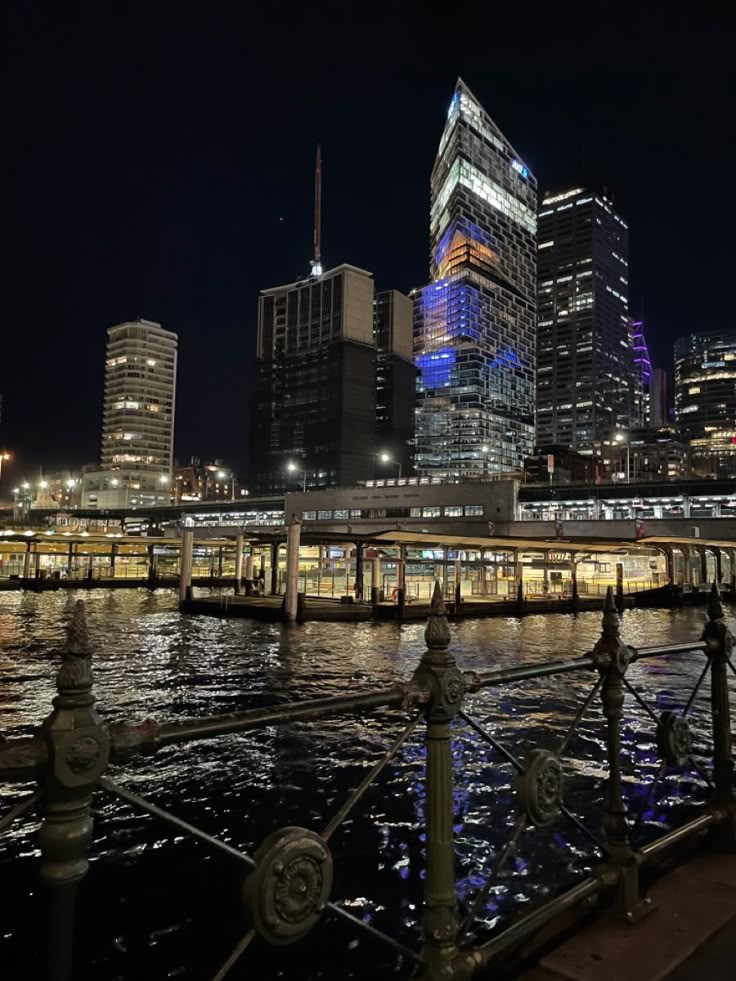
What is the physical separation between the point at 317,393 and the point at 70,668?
638 ft

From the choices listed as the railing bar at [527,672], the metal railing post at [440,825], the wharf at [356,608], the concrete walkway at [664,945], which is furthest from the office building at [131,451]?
the metal railing post at [440,825]

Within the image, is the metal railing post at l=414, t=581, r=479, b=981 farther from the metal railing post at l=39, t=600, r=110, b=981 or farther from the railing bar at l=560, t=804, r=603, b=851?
the metal railing post at l=39, t=600, r=110, b=981

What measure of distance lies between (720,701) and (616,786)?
145 centimetres

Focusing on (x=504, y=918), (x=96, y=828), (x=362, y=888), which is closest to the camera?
(x=504, y=918)

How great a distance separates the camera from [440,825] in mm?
2781

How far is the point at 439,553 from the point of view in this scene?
7938 cm

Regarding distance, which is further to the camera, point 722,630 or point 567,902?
point 722,630

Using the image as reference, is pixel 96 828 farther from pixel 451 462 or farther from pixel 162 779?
pixel 451 462

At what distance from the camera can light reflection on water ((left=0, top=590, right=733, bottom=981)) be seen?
5.39m

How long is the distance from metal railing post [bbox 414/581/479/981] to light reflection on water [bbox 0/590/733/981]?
2850mm

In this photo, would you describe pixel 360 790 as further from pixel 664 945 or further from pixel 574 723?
pixel 664 945

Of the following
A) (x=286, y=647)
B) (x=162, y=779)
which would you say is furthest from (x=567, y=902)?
(x=286, y=647)

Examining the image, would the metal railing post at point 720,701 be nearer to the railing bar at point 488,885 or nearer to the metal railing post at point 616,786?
the metal railing post at point 616,786

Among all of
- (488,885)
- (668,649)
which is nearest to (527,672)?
(488,885)
